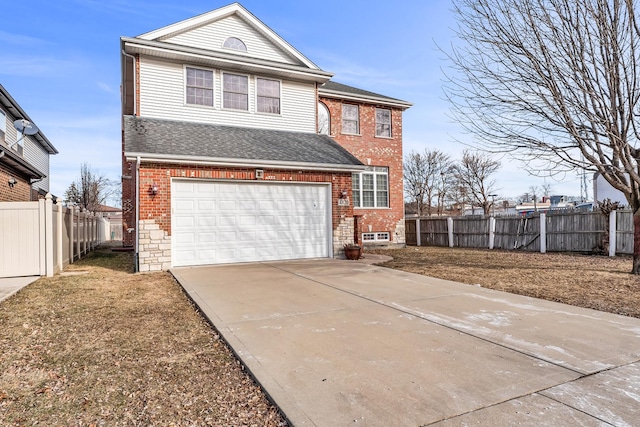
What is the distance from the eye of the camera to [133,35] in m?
10.6

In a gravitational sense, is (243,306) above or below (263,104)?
below

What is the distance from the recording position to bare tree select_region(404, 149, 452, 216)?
109ft

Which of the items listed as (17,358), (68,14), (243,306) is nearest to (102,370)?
(17,358)

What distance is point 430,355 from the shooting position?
11.5ft

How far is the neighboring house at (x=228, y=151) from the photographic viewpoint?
9273 mm

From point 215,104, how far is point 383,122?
865 centimetres

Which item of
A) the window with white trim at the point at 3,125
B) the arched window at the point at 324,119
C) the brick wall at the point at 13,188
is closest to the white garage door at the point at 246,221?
the arched window at the point at 324,119

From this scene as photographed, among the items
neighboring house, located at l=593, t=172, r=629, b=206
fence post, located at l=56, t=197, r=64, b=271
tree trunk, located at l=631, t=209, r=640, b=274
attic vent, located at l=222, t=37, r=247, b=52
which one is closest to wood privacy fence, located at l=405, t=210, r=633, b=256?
tree trunk, located at l=631, t=209, r=640, b=274

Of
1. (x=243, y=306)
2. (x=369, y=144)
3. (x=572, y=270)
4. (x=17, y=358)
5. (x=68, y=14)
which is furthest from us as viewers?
(x=369, y=144)

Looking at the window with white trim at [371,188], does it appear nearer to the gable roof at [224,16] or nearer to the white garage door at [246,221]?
the white garage door at [246,221]

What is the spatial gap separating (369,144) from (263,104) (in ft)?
20.3

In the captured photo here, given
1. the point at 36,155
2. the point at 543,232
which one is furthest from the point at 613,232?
the point at 36,155

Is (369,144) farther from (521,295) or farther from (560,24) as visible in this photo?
(521,295)

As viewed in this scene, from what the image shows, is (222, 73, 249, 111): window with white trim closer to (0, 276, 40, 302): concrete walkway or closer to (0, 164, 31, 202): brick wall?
(0, 164, 31, 202): brick wall
